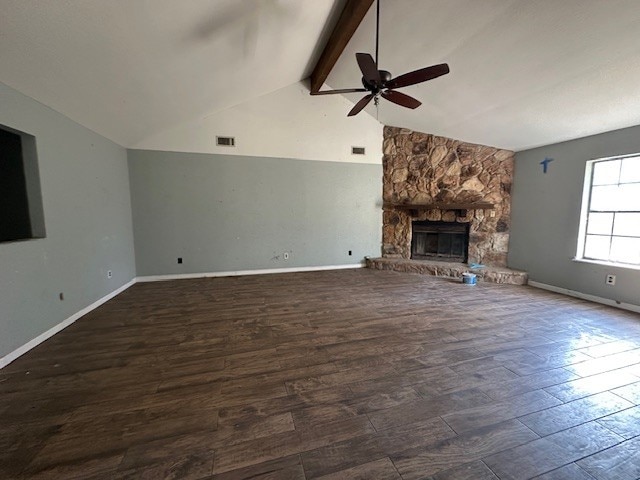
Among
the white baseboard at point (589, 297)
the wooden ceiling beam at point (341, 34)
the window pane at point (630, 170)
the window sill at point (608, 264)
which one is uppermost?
the wooden ceiling beam at point (341, 34)

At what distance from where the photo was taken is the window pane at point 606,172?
3430 millimetres

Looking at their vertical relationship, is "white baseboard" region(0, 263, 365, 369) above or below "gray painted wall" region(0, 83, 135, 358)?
below

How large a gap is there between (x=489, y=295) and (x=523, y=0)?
3.37m

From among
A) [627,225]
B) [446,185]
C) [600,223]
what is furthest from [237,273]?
[627,225]

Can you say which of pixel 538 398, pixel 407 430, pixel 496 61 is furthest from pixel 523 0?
pixel 407 430

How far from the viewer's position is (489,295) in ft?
12.3

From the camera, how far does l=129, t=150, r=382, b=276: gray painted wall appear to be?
431cm

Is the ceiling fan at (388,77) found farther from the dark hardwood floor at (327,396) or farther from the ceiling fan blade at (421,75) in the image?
the dark hardwood floor at (327,396)

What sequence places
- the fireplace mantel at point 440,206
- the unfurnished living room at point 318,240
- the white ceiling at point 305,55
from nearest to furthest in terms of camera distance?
1. the unfurnished living room at point 318,240
2. the white ceiling at point 305,55
3. the fireplace mantel at point 440,206

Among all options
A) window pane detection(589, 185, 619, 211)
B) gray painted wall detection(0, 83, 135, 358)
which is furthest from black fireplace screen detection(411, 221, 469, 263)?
gray painted wall detection(0, 83, 135, 358)

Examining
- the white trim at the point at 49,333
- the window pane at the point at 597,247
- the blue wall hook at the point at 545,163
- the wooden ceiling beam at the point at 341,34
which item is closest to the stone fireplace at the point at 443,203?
the blue wall hook at the point at 545,163

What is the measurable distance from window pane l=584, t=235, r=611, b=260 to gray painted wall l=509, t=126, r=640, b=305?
0.16 m

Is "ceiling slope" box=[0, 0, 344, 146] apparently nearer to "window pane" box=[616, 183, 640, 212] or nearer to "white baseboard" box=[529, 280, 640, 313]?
"window pane" box=[616, 183, 640, 212]

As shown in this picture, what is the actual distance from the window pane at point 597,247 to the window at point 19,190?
267 inches
